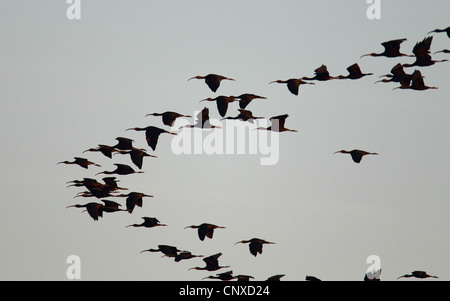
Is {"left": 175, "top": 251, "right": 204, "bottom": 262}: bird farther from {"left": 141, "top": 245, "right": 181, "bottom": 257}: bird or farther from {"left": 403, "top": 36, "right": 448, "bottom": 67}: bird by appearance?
{"left": 403, "top": 36, "right": 448, "bottom": 67}: bird

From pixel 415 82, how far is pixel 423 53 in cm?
165

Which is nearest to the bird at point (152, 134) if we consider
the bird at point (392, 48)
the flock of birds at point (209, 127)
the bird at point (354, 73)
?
the flock of birds at point (209, 127)

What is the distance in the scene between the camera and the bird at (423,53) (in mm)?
58844

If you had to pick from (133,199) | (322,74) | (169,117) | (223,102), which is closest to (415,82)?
(322,74)

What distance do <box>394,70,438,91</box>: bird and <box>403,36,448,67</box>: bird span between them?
561mm

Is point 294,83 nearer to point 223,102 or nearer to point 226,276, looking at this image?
point 223,102

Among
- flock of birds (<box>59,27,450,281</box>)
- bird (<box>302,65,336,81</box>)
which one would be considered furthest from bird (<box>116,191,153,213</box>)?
bird (<box>302,65,336,81</box>)

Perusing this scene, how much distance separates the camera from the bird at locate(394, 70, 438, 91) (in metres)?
59.2

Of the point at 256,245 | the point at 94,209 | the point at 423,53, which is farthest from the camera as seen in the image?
the point at 94,209

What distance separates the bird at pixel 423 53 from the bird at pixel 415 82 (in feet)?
1.84

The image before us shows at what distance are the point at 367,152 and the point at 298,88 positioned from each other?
5461mm

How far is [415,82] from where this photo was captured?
194 ft
